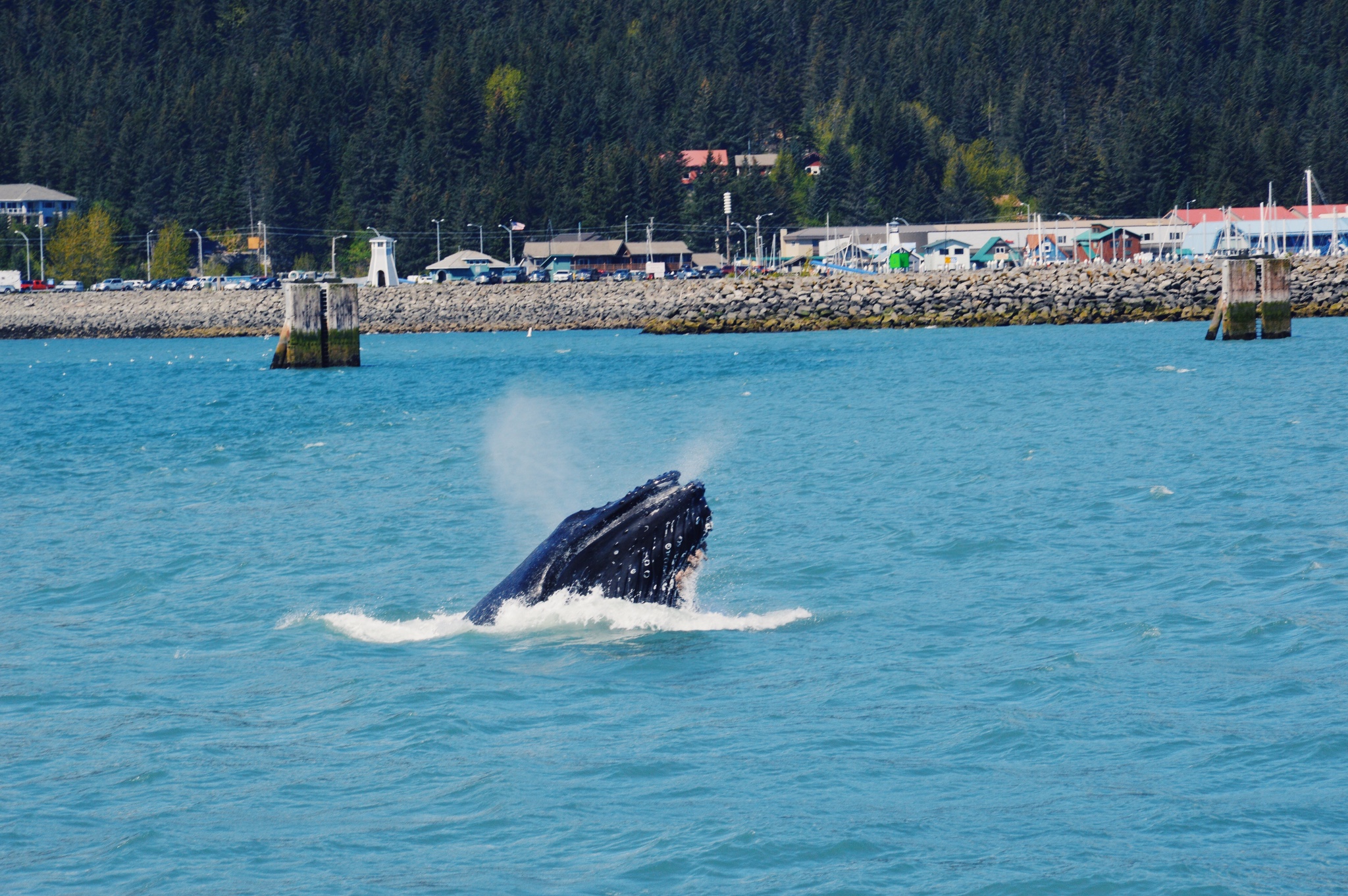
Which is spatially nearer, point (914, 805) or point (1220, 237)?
point (914, 805)

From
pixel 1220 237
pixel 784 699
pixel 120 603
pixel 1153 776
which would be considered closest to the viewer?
pixel 1153 776

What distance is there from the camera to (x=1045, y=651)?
15.5 m

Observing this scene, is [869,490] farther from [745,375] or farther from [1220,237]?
[1220,237]

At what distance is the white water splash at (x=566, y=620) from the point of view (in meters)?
15.1

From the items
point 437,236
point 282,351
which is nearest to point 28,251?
point 437,236

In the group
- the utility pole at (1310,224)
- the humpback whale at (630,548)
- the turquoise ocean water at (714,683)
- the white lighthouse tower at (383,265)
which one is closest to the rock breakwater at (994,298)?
the utility pole at (1310,224)

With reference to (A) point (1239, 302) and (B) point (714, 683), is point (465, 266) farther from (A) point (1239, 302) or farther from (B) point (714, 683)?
(B) point (714, 683)

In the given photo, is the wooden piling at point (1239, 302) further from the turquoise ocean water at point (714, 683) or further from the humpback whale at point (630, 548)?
the humpback whale at point (630, 548)

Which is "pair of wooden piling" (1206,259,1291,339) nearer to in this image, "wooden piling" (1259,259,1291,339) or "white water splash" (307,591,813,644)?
"wooden piling" (1259,259,1291,339)

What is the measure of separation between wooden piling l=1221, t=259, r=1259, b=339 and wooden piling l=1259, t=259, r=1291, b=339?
0.51 m

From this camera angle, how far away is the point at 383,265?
159 metres

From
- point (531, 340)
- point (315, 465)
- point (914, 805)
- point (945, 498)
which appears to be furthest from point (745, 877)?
point (531, 340)

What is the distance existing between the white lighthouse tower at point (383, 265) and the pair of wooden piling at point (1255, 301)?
99.1m

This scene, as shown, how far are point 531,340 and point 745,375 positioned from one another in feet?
177
